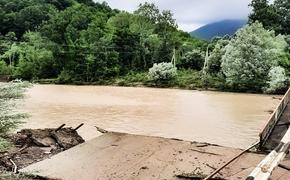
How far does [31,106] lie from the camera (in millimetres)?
23203

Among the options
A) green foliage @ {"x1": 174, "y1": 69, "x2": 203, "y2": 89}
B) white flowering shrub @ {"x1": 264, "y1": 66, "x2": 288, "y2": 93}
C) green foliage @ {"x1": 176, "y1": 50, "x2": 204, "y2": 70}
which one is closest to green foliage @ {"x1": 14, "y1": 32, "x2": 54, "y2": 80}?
green foliage @ {"x1": 176, "y1": 50, "x2": 204, "y2": 70}

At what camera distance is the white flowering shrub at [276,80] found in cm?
3039

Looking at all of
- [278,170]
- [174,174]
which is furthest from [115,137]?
[278,170]

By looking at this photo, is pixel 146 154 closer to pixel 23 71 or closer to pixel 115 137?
pixel 115 137

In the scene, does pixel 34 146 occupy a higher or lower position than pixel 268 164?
lower

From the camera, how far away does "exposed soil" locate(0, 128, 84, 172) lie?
746 centimetres

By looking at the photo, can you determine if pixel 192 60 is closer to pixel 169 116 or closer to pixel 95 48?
pixel 95 48

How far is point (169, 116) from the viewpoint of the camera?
20047 mm

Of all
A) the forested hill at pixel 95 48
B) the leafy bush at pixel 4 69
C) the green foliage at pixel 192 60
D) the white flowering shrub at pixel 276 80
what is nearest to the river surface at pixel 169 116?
the white flowering shrub at pixel 276 80

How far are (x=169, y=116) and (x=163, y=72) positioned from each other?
58.0 feet

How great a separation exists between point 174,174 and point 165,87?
31161 millimetres

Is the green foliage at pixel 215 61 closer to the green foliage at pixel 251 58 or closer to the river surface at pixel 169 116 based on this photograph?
the green foliage at pixel 251 58

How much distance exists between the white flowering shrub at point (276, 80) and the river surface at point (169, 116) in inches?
91.9

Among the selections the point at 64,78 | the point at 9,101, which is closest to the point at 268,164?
the point at 9,101
